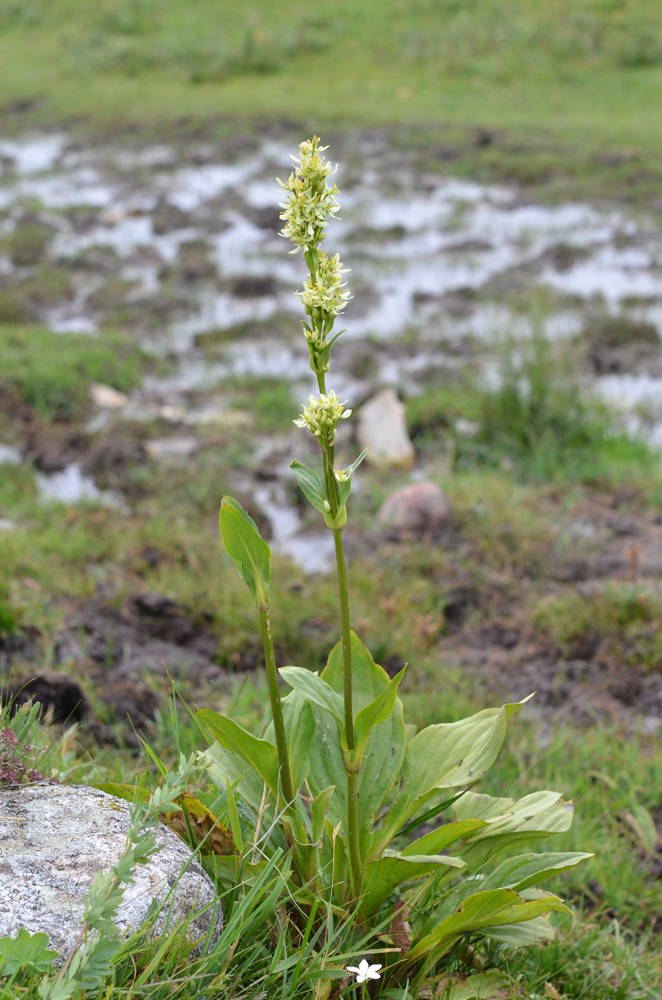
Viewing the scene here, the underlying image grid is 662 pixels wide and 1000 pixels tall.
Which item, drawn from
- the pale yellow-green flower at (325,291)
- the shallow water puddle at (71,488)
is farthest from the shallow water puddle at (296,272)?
the pale yellow-green flower at (325,291)

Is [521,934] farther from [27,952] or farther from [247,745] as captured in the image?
[27,952]

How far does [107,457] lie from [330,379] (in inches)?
99.6

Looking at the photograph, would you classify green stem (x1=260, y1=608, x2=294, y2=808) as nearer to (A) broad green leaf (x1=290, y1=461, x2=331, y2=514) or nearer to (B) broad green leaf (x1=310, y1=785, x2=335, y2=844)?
(B) broad green leaf (x1=310, y1=785, x2=335, y2=844)

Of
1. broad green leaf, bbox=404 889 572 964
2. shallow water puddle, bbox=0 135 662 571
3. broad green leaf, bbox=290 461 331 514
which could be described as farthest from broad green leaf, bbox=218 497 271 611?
shallow water puddle, bbox=0 135 662 571

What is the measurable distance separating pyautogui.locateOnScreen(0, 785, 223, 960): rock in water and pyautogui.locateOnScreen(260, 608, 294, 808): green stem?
233mm

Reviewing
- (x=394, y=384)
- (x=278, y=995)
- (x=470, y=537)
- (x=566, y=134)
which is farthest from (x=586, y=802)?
(x=566, y=134)

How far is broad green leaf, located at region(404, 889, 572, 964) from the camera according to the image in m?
1.66

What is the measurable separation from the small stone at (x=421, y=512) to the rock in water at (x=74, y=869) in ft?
11.3

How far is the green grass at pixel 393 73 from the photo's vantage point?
15.3 meters

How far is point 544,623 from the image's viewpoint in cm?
423

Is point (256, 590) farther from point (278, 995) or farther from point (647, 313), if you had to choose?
→ point (647, 313)

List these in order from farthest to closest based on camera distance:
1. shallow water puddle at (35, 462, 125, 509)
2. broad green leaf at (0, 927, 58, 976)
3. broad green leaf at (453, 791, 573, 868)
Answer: shallow water puddle at (35, 462, 125, 509) < broad green leaf at (453, 791, 573, 868) < broad green leaf at (0, 927, 58, 976)

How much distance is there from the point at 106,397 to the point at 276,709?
5.91 m

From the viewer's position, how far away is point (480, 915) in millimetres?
1704
